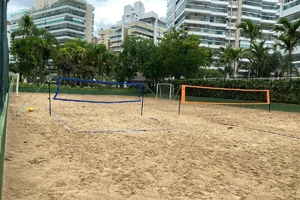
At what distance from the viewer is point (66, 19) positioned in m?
77.8

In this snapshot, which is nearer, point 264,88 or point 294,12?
point 264,88

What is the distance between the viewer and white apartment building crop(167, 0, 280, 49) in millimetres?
57281

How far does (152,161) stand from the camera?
4832mm

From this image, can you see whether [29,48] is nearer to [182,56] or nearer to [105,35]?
[182,56]

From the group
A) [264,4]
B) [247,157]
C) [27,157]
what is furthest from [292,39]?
[264,4]

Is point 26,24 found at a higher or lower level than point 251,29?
higher

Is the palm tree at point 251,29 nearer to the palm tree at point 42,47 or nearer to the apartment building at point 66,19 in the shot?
the palm tree at point 42,47

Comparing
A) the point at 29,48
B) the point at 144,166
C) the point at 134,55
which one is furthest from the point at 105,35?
the point at 144,166

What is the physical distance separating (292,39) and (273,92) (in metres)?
4.98

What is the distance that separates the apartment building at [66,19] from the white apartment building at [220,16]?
30545mm

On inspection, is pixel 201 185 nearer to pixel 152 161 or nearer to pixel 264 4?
pixel 152 161

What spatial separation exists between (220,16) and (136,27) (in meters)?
31.8

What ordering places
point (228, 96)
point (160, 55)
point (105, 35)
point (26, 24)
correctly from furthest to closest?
1. point (105, 35)
2. point (26, 24)
3. point (160, 55)
4. point (228, 96)

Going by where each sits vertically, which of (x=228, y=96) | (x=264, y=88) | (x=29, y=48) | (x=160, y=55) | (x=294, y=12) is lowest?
(x=228, y=96)
